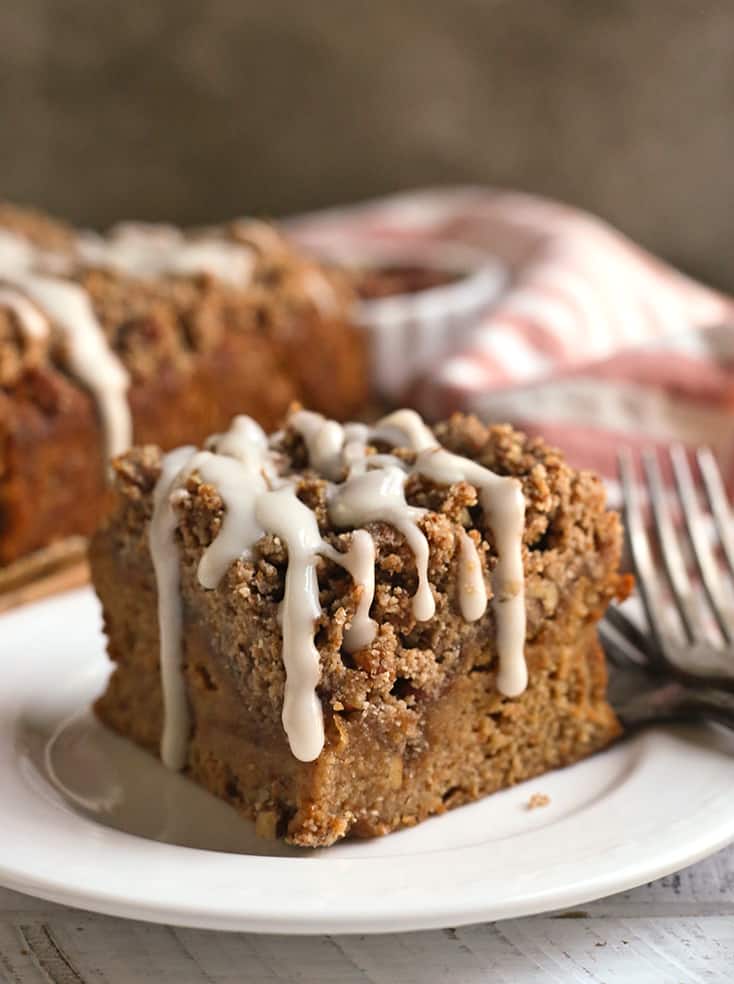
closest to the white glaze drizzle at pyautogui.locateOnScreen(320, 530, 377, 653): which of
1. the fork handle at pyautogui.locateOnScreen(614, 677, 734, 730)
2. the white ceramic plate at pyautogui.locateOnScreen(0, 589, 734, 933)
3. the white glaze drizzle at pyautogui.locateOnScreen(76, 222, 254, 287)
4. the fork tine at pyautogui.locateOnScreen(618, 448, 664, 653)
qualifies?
the white ceramic plate at pyautogui.locateOnScreen(0, 589, 734, 933)

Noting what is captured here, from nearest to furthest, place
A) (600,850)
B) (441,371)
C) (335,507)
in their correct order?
(600,850)
(335,507)
(441,371)

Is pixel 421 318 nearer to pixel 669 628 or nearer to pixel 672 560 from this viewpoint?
pixel 672 560

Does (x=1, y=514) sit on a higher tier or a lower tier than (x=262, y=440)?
lower

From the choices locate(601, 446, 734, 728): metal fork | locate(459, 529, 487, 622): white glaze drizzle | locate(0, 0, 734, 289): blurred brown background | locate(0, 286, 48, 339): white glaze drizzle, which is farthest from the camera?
locate(0, 0, 734, 289): blurred brown background

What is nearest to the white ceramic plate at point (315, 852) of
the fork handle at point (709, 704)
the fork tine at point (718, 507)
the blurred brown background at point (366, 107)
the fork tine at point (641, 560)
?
the fork handle at point (709, 704)

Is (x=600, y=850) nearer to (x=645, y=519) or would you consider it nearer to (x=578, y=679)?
(x=578, y=679)

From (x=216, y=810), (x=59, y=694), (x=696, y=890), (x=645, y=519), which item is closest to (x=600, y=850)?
(x=696, y=890)

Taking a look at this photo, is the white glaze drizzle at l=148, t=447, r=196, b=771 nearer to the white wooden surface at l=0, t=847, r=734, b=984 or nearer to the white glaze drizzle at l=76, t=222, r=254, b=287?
the white wooden surface at l=0, t=847, r=734, b=984
